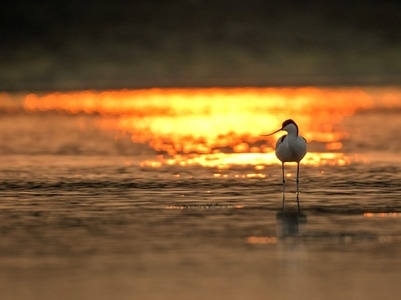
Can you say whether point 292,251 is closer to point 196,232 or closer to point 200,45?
point 196,232

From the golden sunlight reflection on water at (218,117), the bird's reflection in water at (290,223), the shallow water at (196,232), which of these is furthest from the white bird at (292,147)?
the golden sunlight reflection on water at (218,117)

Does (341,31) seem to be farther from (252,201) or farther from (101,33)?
(252,201)

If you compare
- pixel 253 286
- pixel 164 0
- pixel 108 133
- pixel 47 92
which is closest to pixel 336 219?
pixel 253 286

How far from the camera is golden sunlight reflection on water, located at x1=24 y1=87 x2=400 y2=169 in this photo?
30203 mm

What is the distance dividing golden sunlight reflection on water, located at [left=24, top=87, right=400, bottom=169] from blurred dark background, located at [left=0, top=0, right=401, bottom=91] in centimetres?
878

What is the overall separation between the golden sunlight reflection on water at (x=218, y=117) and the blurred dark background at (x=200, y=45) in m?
8.78

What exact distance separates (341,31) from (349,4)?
8773 millimetres

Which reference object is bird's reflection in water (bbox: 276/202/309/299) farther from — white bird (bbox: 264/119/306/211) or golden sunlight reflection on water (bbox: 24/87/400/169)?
golden sunlight reflection on water (bbox: 24/87/400/169)

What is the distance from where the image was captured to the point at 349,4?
4427 inches

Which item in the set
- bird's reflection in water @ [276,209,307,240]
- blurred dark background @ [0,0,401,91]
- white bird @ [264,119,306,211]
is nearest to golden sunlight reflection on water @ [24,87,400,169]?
white bird @ [264,119,306,211]

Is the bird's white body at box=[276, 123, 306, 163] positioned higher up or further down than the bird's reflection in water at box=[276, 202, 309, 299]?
higher up

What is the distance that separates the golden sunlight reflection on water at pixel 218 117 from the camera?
99.1ft

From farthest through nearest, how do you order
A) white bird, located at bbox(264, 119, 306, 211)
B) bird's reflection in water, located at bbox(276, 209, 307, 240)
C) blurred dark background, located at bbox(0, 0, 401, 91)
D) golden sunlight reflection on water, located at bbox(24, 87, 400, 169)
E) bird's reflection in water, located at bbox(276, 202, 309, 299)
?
blurred dark background, located at bbox(0, 0, 401, 91) → golden sunlight reflection on water, located at bbox(24, 87, 400, 169) → white bird, located at bbox(264, 119, 306, 211) → bird's reflection in water, located at bbox(276, 209, 307, 240) → bird's reflection in water, located at bbox(276, 202, 309, 299)

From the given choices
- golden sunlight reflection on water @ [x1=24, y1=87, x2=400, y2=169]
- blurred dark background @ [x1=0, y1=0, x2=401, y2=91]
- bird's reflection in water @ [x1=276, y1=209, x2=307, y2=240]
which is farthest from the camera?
blurred dark background @ [x1=0, y1=0, x2=401, y2=91]
